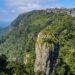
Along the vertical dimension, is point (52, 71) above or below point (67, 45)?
below

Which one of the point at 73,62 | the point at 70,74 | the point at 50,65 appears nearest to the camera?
the point at 50,65

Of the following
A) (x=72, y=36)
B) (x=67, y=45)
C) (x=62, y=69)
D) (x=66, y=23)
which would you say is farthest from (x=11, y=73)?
(x=66, y=23)

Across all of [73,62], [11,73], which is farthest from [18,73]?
[73,62]

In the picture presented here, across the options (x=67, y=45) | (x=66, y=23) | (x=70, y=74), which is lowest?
(x=70, y=74)

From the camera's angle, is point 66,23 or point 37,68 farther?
point 66,23

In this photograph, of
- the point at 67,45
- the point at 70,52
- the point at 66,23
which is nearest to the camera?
the point at 70,52

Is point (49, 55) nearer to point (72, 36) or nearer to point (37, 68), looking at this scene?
point (37, 68)

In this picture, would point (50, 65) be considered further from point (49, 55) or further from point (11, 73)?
point (11, 73)

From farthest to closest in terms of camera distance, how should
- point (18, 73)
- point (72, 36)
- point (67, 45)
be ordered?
point (72, 36)
point (67, 45)
point (18, 73)

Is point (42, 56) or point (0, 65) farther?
point (0, 65)
